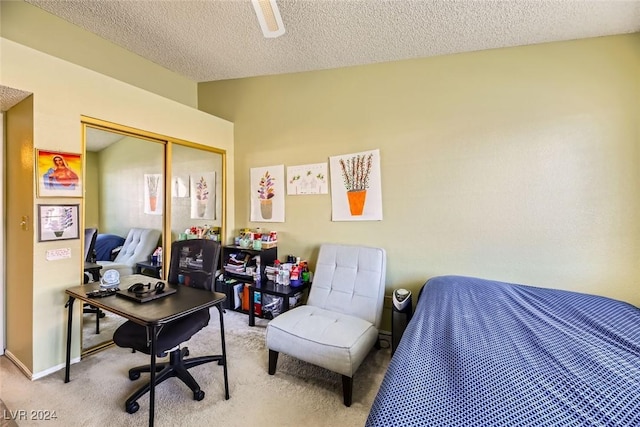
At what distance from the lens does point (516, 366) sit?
1.16m

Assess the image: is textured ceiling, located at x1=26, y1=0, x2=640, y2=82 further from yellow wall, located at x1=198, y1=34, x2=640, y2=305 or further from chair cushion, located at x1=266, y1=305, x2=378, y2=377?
chair cushion, located at x1=266, y1=305, x2=378, y2=377

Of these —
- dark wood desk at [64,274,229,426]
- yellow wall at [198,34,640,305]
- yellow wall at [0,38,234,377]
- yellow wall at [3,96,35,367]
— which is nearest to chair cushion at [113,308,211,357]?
dark wood desk at [64,274,229,426]

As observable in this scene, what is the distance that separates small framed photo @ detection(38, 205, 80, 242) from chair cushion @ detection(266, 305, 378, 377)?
179cm

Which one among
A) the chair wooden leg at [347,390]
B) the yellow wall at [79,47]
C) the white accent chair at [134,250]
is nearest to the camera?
the chair wooden leg at [347,390]

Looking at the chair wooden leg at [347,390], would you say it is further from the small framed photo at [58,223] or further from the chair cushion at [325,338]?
the small framed photo at [58,223]

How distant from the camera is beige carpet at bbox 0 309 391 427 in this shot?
5.48 ft

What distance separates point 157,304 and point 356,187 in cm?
199

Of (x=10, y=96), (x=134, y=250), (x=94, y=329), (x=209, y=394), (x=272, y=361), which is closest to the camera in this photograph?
(x=209, y=394)

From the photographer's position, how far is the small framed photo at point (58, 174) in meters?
2.01

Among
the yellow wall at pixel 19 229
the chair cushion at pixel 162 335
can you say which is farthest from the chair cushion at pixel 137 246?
the chair cushion at pixel 162 335

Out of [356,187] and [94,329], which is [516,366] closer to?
[356,187]

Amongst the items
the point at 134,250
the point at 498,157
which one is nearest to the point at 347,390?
the point at 498,157

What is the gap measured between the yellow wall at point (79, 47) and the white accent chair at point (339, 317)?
2.90m

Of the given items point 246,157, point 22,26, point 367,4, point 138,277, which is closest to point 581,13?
point 367,4
